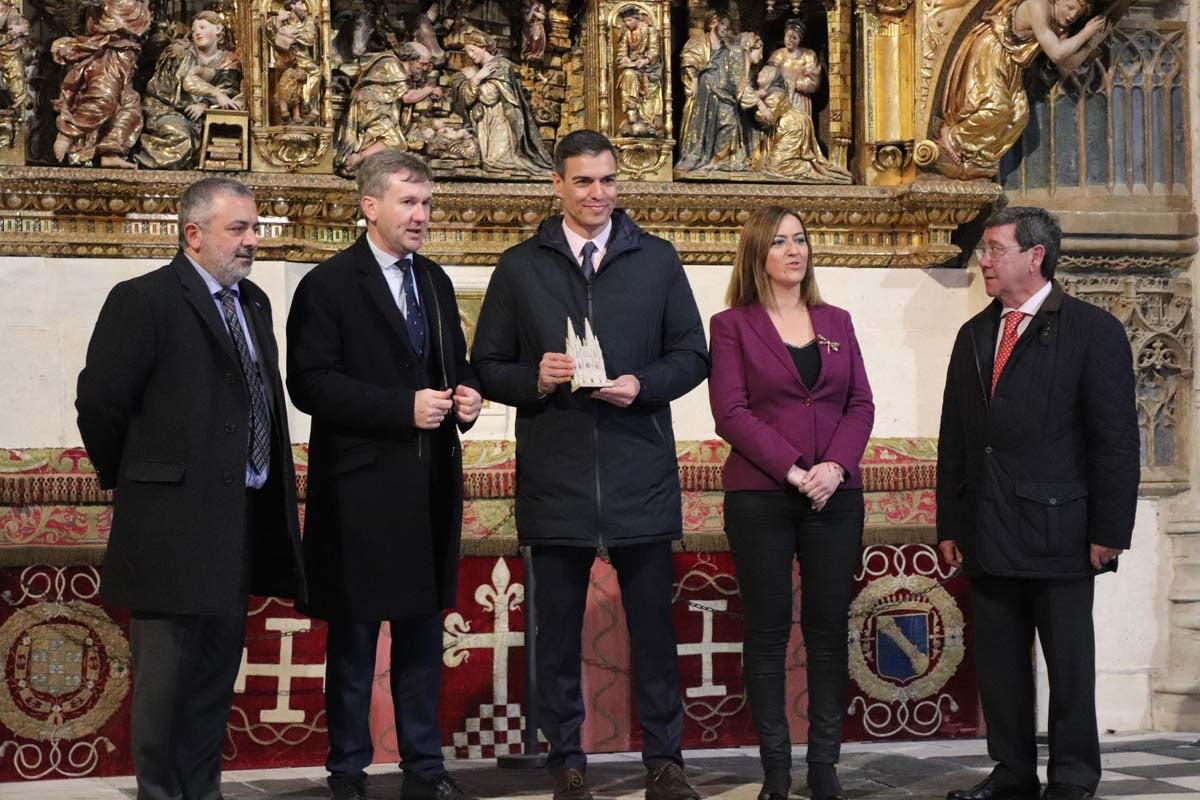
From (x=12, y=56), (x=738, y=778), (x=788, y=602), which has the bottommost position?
(x=738, y=778)

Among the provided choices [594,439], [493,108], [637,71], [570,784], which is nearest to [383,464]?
[594,439]

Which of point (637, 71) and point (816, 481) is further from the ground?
point (637, 71)

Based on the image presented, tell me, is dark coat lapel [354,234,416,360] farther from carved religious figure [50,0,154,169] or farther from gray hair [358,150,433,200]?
carved religious figure [50,0,154,169]

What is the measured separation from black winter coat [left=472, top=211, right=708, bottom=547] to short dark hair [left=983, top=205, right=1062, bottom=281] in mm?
958

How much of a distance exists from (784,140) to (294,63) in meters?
1.87

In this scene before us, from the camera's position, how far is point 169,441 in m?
4.68

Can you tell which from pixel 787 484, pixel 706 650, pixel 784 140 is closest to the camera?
pixel 787 484

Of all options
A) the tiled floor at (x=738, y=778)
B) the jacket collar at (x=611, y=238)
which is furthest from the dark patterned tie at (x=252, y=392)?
the tiled floor at (x=738, y=778)

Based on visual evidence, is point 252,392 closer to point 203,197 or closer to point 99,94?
point 203,197

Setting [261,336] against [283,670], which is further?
[283,670]

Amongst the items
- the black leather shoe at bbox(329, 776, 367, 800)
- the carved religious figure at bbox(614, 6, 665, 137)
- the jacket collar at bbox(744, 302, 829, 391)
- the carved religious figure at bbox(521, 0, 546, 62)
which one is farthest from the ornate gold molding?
the black leather shoe at bbox(329, 776, 367, 800)

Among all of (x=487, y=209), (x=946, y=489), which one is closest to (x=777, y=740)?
(x=946, y=489)

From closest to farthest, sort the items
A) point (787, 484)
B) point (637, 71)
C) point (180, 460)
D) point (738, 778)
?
point (180, 460)
point (787, 484)
point (738, 778)
point (637, 71)

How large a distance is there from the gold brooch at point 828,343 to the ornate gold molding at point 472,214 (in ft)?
5.50
